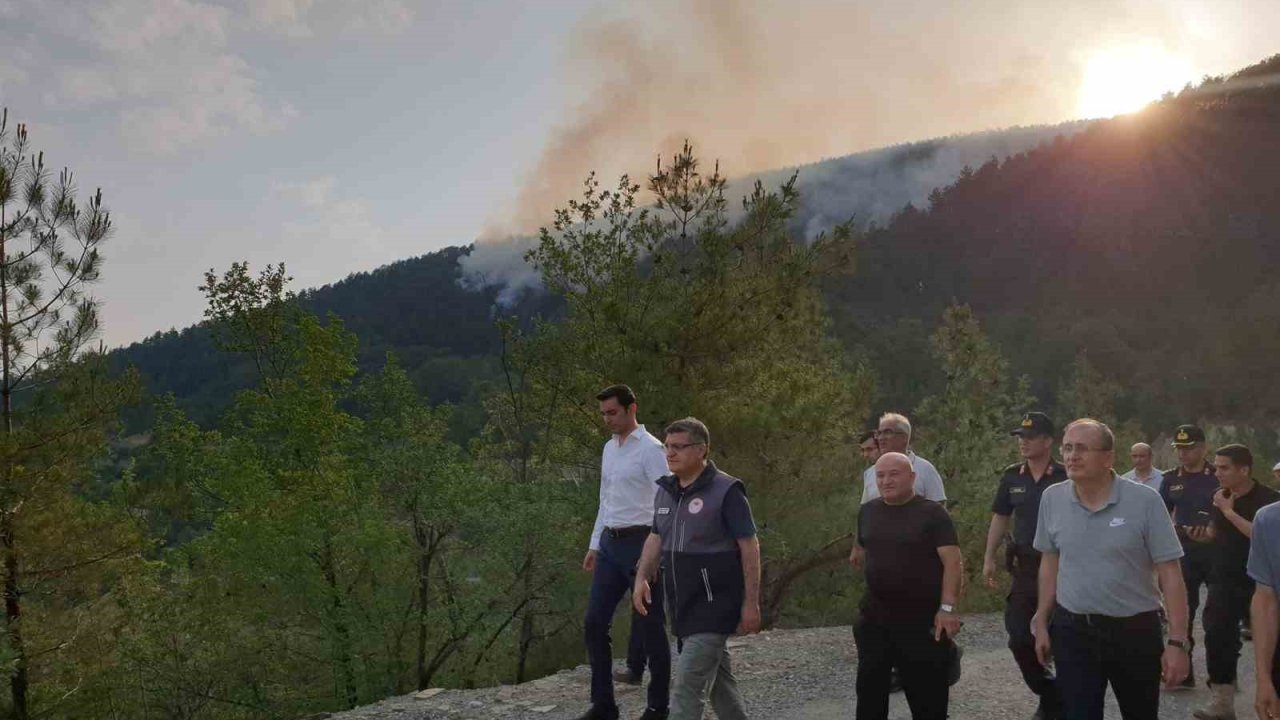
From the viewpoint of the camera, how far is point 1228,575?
226 inches

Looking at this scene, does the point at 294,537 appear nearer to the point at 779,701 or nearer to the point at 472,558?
the point at 472,558

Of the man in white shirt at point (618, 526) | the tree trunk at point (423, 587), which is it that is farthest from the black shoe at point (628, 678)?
the tree trunk at point (423, 587)

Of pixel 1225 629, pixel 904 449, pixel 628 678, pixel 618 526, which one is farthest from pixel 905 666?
pixel 1225 629

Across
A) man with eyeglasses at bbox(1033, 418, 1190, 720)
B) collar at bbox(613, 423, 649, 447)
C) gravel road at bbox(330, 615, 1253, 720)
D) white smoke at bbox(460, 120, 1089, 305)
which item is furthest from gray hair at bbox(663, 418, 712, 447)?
white smoke at bbox(460, 120, 1089, 305)

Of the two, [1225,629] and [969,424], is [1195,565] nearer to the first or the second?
[1225,629]

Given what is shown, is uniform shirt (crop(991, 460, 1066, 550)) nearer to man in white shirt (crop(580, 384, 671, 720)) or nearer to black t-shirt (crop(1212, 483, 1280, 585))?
black t-shirt (crop(1212, 483, 1280, 585))

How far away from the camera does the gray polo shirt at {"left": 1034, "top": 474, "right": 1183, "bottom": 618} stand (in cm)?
355

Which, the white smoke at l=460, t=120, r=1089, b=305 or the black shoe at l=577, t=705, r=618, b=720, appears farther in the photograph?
the white smoke at l=460, t=120, r=1089, b=305

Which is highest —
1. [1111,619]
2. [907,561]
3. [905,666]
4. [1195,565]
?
[907,561]

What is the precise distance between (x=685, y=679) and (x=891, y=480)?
129 cm

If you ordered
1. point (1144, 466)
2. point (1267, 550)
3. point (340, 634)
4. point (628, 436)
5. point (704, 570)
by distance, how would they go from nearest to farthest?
1. point (1267, 550)
2. point (704, 570)
3. point (628, 436)
4. point (1144, 466)
5. point (340, 634)

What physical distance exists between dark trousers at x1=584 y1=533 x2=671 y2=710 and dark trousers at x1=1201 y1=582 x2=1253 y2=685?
3.47m

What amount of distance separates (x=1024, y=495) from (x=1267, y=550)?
95.6 inches

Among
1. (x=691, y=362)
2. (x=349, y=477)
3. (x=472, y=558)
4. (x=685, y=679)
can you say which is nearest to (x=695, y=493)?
(x=685, y=679)
